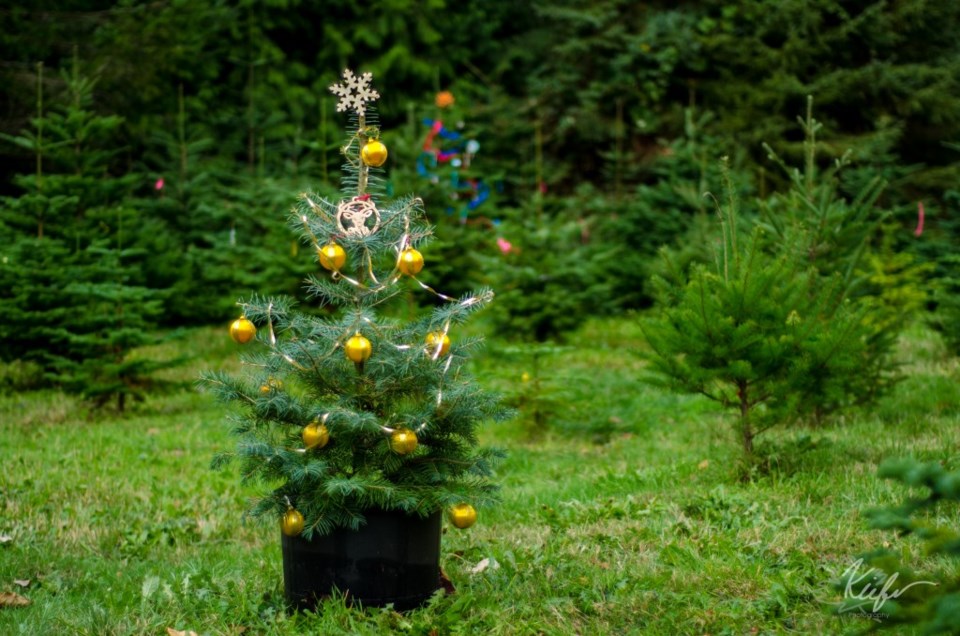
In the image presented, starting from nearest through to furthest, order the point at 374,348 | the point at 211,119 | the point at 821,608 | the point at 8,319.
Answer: the point at 821,608, the point at 374,348, the point at 8,319, the point at 211,119

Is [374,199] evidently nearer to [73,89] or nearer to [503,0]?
[73,89]

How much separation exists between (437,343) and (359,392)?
1.23 ft

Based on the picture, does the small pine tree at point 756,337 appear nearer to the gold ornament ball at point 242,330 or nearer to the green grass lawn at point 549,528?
the green grass lawn at point 549,528

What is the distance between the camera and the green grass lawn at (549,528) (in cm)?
395

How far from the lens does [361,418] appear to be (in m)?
3.82

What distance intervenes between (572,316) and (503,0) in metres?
10.9

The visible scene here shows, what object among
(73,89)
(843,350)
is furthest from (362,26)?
(843,350)

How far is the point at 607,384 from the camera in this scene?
31.7ft

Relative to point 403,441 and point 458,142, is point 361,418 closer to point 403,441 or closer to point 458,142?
point 403,441

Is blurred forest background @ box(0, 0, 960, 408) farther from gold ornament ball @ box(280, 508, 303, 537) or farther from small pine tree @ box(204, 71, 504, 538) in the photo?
gold ornament ball @ box(280, 508, 303, 537)

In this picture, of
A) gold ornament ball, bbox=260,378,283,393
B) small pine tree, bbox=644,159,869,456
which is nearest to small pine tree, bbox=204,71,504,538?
gold ornament ball, bbox=260,378,283,393

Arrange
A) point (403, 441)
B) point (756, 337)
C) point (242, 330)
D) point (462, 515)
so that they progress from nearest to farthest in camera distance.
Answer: point (403, 441)
point (462, 515)
point (242, 330)
point (756, 337)

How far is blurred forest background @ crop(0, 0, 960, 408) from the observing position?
9805 millimetres

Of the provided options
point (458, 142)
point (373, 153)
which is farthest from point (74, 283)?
point (458, 142)
